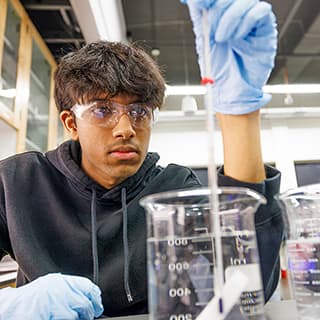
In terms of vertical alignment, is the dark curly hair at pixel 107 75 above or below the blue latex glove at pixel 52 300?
above

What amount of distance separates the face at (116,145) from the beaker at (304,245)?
1.65 ft

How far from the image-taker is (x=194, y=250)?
1.57ft

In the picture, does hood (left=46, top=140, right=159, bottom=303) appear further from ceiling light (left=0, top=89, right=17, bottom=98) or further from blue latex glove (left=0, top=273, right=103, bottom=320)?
ceiling light (left=0, top=89, right=17, bottom=98)

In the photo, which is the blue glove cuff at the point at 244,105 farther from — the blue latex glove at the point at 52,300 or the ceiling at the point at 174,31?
the ceiling at the point at 174,31

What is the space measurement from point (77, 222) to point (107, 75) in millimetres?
466

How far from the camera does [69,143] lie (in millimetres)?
1159

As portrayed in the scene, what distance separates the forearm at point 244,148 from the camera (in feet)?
2.10

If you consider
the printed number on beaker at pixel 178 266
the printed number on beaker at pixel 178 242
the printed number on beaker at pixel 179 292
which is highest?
the printed number on beaker at pixel 178 242

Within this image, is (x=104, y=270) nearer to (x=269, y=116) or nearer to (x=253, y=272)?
(x=253, y=272)

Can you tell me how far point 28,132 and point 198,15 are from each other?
2.49m

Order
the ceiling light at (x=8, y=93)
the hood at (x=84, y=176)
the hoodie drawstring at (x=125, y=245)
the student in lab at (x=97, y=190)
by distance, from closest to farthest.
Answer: the student in lab at (x=97, y=190)
the hoodie drawstring at (x=125, y=245)
the hood at (x=84, y=176)
the ceiling light at (x=8, y=93)

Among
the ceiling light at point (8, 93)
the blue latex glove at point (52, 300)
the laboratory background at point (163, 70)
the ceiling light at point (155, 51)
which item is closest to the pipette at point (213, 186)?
the blue latex glove at point (52, 300)

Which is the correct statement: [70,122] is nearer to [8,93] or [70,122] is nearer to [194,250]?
[194,250]

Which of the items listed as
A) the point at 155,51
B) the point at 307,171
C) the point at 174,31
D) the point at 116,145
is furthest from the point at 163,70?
the point at 307,171
